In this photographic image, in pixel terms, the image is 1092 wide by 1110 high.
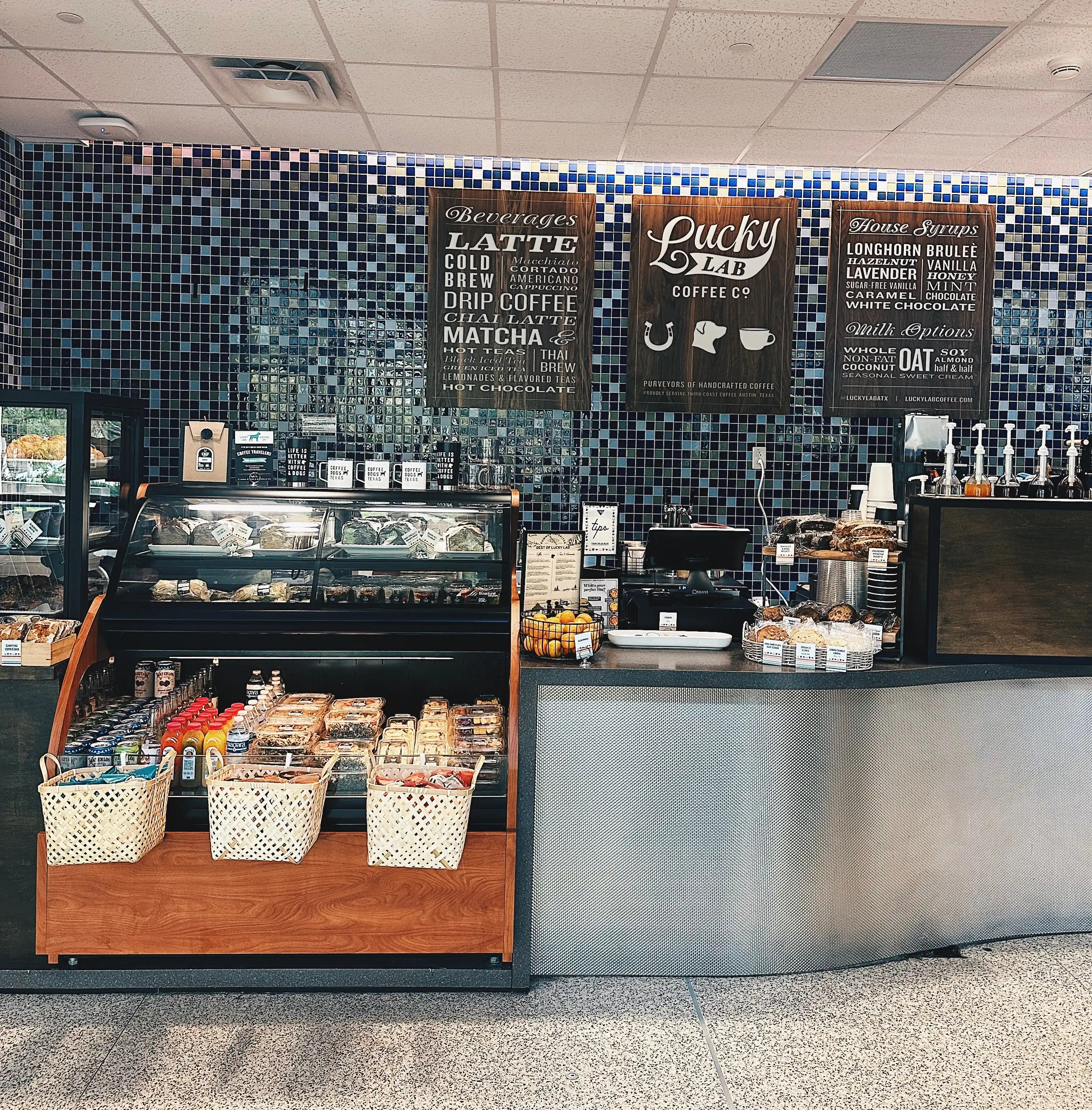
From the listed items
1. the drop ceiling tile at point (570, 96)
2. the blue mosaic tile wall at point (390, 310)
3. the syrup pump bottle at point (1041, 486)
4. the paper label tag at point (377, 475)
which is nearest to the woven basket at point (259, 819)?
the paper label tag at point (377, 475)

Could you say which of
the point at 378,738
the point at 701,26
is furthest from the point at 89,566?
the point at 701,26

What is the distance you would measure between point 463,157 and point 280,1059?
4.45 metres

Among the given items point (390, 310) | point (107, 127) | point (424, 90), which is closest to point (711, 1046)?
point (424, 90)

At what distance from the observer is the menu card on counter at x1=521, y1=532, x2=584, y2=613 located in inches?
144

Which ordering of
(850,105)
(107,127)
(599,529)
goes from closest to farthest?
Result: (599,529) → (850,105) → (107,127)

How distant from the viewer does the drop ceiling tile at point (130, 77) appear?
4195 millimetres

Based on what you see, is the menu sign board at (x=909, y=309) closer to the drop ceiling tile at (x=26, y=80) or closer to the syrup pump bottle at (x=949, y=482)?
the syrup pump bottle at (x=949, y=482)

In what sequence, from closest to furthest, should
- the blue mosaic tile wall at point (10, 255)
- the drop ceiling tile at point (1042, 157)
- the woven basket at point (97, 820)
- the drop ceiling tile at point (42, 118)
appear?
the woven basket at point (97, 820) → the drop ceiling tile at point (42, 118) → the drop ceiling tile at point (1042, 157) → the blue mosaic tile wall at point (10, 255)

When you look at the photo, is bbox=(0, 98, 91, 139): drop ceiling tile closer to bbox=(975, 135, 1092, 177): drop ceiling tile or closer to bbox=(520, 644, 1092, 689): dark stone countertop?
bbox=(520, 644, 1092, 689): dark stone countertop

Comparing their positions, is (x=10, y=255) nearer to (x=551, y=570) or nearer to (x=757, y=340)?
(x=551, y=570)

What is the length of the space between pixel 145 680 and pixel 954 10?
Answer: 3660 millimetres

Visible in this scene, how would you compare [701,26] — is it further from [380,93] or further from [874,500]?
[874,500]

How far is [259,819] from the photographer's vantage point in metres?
3.04

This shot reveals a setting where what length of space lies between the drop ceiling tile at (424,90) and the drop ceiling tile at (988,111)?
1.97m
